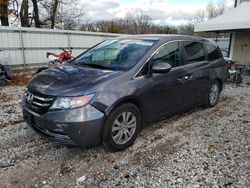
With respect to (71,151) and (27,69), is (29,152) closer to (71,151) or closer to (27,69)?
(71,151)

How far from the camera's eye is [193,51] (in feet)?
14.5

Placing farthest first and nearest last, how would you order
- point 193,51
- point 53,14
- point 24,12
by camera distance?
point 53,14 → point 24,12 → point 193,51

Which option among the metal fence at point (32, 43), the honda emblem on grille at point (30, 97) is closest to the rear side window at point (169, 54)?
the honda emblem on grille at point (30, 97)

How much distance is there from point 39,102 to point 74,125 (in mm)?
584

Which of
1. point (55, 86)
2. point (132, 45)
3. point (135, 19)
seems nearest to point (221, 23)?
point (132, 45)

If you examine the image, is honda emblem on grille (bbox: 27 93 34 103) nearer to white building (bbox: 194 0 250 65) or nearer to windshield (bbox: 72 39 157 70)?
windshield (bbox: 72 39 157 70)

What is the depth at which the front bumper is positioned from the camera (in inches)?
107

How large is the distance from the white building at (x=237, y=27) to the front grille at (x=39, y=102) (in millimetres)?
8976

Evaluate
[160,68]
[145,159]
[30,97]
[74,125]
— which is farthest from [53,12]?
[145,159]

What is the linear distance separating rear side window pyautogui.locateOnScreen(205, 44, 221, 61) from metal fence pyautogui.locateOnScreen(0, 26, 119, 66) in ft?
28.7

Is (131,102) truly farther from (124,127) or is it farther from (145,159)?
(145,159)

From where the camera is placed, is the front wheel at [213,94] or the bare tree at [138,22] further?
the bare tree at [138,22]

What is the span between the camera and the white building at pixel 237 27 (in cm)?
957

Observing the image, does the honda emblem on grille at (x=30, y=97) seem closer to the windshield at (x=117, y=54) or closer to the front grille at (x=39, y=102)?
the front grille at (x=39, y=102)
